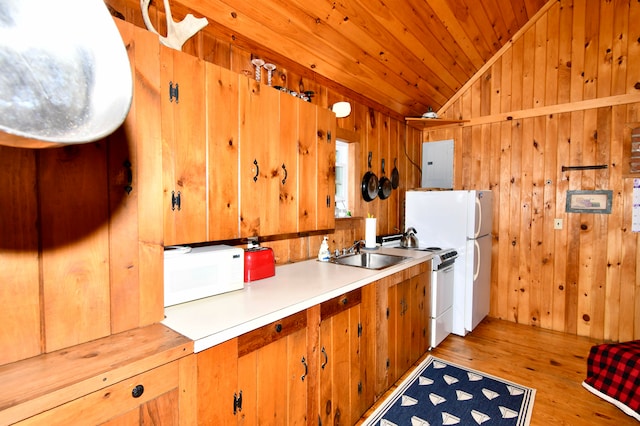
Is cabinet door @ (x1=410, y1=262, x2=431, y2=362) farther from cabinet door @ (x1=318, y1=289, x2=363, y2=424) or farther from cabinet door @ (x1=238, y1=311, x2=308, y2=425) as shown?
cabinet door @ (x1=238, y1=311, x2=308, y2=425)

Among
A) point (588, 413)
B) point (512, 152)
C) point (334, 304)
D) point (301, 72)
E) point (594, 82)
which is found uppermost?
point (594, 82)

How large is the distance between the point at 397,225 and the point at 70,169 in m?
3.16

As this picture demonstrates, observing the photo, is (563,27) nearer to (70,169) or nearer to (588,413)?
(588,413)

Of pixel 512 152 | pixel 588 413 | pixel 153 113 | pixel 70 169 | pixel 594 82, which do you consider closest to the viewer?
pixel 70 169

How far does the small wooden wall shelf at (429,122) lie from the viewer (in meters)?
3.44

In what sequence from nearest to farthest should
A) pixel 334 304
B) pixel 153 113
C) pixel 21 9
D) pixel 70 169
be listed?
pixel 21 9 → pixel 70 169 → pixel 153 113 → pixel 334 304

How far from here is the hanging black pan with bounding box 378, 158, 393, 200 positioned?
10.6 ft

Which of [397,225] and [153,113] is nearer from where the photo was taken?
[153,113]

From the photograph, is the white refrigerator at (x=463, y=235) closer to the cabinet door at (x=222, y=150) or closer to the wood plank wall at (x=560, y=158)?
the wood plank wall at (x=560, y=158)

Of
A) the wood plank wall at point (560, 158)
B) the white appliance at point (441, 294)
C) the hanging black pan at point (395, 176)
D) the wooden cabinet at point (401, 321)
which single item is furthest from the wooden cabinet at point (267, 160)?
the wood plank wall at point (560, 158)

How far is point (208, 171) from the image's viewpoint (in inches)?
57.1

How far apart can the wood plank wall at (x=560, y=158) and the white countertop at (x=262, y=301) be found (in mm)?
2132

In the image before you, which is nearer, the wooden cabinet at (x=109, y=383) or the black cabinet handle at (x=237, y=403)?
the wooden cabinet at (x=109, y=383)

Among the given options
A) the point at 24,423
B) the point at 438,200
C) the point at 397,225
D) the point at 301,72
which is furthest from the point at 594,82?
the point at 24,423
